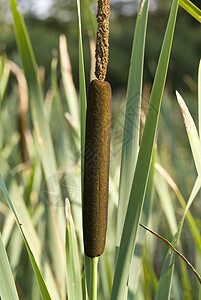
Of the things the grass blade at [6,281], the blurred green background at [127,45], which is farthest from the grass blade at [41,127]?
the blurred green background at [127,45]

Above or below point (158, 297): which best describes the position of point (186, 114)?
above

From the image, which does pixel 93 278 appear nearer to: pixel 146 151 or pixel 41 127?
pixel 146 151

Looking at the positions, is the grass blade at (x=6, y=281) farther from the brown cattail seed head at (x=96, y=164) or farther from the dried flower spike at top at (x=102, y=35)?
the dried flower spike at top at (x=102, y=35)

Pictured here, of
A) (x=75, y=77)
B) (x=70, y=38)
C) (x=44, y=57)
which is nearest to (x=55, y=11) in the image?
(x=70, y=38)

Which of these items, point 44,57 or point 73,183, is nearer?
point 73,183

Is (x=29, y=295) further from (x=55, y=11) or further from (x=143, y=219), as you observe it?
(x=55, y=11)

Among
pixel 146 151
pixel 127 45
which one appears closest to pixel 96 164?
pixel 146 151

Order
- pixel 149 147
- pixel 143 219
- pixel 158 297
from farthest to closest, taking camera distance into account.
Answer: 1. pixel 143 219
2. pixel 158 297
3. pixel 149 147
